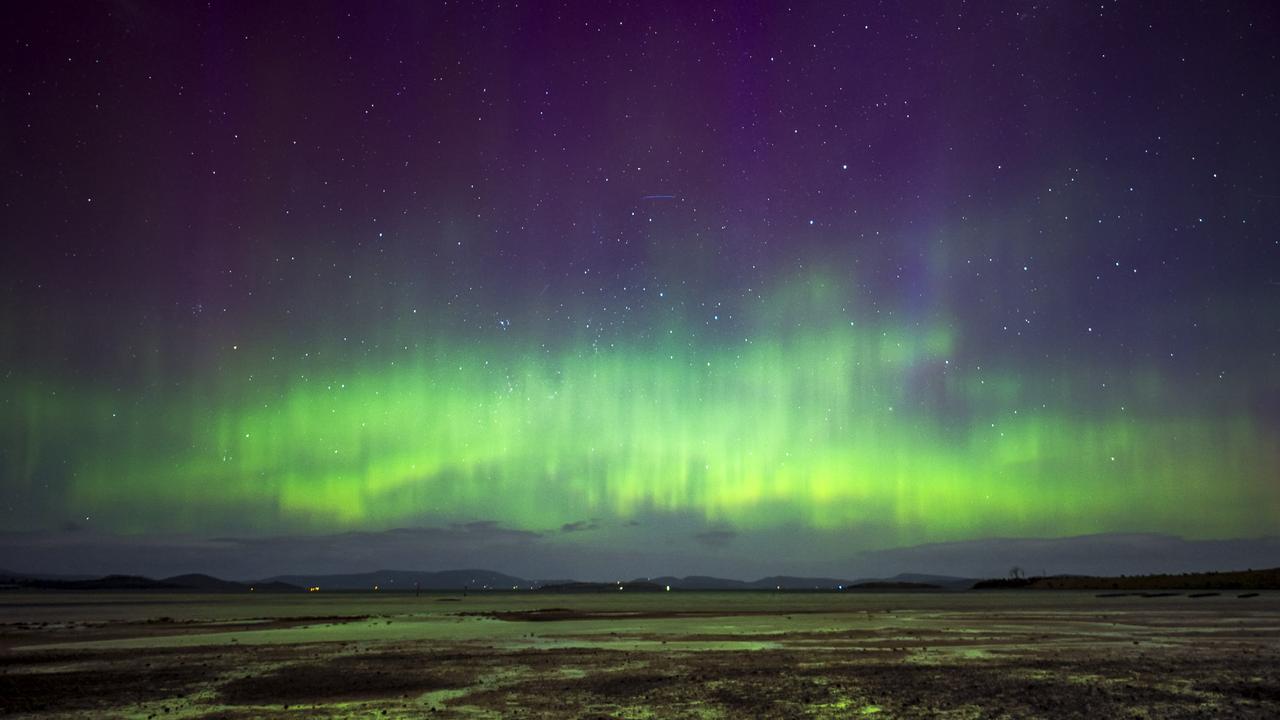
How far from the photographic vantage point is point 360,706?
20016 millimetres

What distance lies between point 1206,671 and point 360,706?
2335 centimetres

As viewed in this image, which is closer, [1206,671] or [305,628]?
[1206,671]

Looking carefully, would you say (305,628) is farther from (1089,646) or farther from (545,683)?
(1089,646)

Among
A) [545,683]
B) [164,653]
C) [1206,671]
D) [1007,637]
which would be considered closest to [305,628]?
[164,653]

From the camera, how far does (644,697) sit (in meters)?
21.0

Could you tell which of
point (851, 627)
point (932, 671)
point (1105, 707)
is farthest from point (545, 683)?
point (851, 627)

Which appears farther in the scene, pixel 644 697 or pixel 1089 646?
pixel 1089 646

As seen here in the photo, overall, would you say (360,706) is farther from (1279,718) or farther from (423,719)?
(1279,718)

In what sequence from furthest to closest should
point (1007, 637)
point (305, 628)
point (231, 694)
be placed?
point (305, 628), point (1007, 637), point (231, 694)

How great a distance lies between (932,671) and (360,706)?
1660 centimetres

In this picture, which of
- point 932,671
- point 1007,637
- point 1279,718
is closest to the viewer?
point 1279,718

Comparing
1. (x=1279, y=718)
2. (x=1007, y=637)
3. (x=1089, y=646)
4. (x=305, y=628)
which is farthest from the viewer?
(x=305, y=628)

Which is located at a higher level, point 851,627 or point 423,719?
point 423,719

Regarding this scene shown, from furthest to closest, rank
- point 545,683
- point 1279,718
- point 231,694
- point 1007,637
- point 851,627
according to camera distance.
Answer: point 851,627 < point 1007,637 < point 545,683 < point 231,694 < point 1279,718
